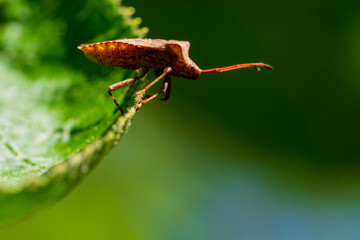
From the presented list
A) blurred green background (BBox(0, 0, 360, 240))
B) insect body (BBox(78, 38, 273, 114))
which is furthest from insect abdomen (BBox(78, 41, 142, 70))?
blurred green background (BBox(0, 0, 360, 240))

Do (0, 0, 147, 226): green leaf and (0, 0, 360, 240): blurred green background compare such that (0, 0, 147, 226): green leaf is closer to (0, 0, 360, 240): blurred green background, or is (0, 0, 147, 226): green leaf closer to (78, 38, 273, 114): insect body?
(78, 38, 273, 114): insect body

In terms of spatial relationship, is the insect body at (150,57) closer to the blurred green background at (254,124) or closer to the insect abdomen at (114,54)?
the insect abdomen at (114,54)

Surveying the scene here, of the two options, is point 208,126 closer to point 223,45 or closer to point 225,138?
point 225,138

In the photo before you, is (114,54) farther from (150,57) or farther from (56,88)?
(56,88)

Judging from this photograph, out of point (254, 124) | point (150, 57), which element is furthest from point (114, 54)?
point (254, 124)

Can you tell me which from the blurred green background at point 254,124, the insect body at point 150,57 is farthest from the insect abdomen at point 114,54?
the blurred green background at point 254,124
